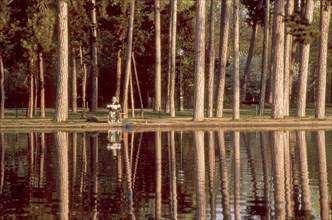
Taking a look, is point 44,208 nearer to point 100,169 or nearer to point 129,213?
point 129,213

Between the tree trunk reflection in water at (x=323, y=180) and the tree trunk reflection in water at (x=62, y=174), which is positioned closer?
the tree trunk reflection in water at (x=323, y=180)

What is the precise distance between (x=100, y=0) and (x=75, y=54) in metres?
5.22

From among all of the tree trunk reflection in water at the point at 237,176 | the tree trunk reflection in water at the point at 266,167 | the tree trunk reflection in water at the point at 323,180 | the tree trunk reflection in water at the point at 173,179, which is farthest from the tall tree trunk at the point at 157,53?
the tree trunk reflection in water at the point at 323,180

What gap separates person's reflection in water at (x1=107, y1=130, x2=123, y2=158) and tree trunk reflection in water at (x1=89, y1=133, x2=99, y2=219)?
0.55 meters

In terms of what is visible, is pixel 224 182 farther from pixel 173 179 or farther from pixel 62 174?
pixel 62 174

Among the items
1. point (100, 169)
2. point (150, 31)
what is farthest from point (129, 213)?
point (150, 31)

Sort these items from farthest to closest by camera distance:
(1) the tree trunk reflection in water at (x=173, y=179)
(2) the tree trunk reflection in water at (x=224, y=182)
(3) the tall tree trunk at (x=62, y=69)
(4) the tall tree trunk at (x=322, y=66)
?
1. (4) the tall tree trunk at (x=322, y=66)
2. (3) the tall tree trunk at (x=62, y=69)
3. (1) the tree trunk reflection in water at (x=173, y=179)
4. (2) the tree trunk reflection in water at (x=224, y=182)

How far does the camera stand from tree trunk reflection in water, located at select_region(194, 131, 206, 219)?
64.4ft

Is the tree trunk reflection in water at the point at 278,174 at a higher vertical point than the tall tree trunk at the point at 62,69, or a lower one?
lower

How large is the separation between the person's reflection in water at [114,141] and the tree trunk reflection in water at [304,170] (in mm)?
6390

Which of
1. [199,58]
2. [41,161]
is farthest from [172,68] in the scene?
[41,161]

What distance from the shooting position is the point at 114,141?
4316cm

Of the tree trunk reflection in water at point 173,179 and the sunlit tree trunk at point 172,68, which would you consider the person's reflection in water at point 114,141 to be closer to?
the tree trunk reflection in water at point 173,179

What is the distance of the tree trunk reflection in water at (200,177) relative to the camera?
19.6 meters
